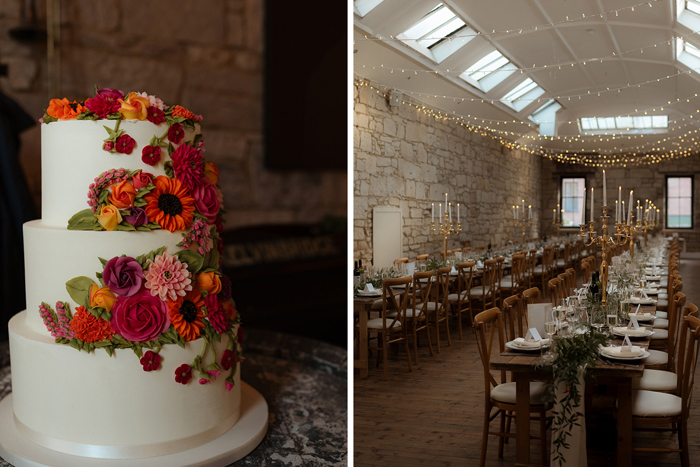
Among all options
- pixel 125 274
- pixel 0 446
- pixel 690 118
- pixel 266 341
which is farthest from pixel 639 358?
pixel 0 446

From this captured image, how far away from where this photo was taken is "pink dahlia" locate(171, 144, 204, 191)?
2090 mm

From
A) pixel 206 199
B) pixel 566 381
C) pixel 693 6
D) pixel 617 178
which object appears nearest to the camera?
pixel 206 199

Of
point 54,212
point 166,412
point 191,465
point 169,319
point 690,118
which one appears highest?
point 690,118

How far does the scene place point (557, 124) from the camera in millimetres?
3871

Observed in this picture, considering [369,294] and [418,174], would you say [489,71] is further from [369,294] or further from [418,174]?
[418,174]

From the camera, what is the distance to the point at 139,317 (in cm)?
194

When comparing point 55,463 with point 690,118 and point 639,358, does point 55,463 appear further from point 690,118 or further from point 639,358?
point 690,118

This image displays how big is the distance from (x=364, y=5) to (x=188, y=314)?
2.91m

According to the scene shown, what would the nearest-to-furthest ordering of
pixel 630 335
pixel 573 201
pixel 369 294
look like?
1. pixel 630 335
2. pixel 573 201
3. pixel 369 294

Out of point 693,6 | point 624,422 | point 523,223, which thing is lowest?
point 624,422

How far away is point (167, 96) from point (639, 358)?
3.18 m

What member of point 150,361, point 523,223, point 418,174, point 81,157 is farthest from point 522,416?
point 418,174

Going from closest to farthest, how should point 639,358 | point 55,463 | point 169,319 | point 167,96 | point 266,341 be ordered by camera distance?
point 55,463 → point 169,319 → point 639,358 → point 266,341 → point 167,96

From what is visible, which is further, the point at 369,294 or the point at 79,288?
the point at 369,294
